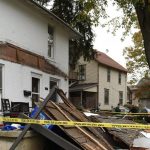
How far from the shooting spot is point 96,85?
4594 cm

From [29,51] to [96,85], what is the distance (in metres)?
29.0

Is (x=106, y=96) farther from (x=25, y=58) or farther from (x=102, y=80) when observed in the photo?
(x=25, y=58)

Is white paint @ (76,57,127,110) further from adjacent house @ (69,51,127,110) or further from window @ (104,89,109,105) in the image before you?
window @ (104,89,109,105)

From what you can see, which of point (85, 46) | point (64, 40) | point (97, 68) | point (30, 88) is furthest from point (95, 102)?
point (30, 88)

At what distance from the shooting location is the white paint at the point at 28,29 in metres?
15.4

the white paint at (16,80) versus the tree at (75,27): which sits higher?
the tree at (75,27)

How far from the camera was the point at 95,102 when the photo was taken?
45.2 m

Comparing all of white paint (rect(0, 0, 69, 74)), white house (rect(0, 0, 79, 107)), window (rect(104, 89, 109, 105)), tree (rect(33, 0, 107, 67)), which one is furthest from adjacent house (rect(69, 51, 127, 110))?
white house (rect(0, 0, 79, 107))

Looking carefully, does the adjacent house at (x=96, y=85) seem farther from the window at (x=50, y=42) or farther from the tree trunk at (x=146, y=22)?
the tree trunk at (x=146, y=22)

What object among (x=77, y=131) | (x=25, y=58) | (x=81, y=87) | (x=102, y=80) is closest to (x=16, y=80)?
(x=25, y=58)

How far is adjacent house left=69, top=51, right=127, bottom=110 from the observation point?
4516 centimetres

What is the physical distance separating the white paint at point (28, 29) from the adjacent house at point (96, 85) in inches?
887

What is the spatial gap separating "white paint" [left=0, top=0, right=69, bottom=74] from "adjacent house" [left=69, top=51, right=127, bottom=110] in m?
22.5

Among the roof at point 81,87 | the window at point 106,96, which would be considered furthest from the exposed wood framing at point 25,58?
the window at point 106,96
